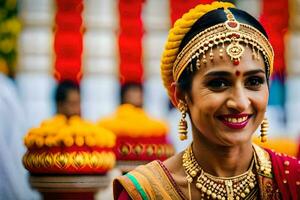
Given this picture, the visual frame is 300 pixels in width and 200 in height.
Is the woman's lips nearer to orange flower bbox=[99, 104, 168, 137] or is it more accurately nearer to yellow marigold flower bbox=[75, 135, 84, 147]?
yellow marigold flower bbox=[75, 135, 84, 147]

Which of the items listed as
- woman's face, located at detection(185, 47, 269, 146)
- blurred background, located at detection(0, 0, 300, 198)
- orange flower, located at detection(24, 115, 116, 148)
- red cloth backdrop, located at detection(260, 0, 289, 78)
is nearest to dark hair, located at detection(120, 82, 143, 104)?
blurred background, located at detection(0, 0, 300, 198)

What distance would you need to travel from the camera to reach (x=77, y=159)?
12.4 feet

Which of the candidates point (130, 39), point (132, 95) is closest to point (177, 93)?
Result: point (132, 95)

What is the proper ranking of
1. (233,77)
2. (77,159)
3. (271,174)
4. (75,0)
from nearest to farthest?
(233,77) < (271,174) < (77,159) < (75,0)

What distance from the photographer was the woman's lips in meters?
2.46

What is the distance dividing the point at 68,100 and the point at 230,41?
2.39 m

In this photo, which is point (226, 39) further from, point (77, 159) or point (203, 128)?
point (77, 159)

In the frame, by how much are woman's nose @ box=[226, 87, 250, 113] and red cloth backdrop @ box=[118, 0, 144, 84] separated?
12.3ft

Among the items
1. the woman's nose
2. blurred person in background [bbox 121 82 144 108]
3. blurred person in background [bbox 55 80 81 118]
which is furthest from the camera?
blurred person in background [bbox 121 82 144 108]

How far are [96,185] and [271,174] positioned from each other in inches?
55.7

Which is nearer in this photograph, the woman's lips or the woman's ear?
the woman's lips

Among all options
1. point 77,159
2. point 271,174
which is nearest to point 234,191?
point 271,174

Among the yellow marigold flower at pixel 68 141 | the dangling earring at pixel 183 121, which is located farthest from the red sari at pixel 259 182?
the yellow marigold flower at pixel 68 141

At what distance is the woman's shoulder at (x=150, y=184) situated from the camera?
261 centimetres
